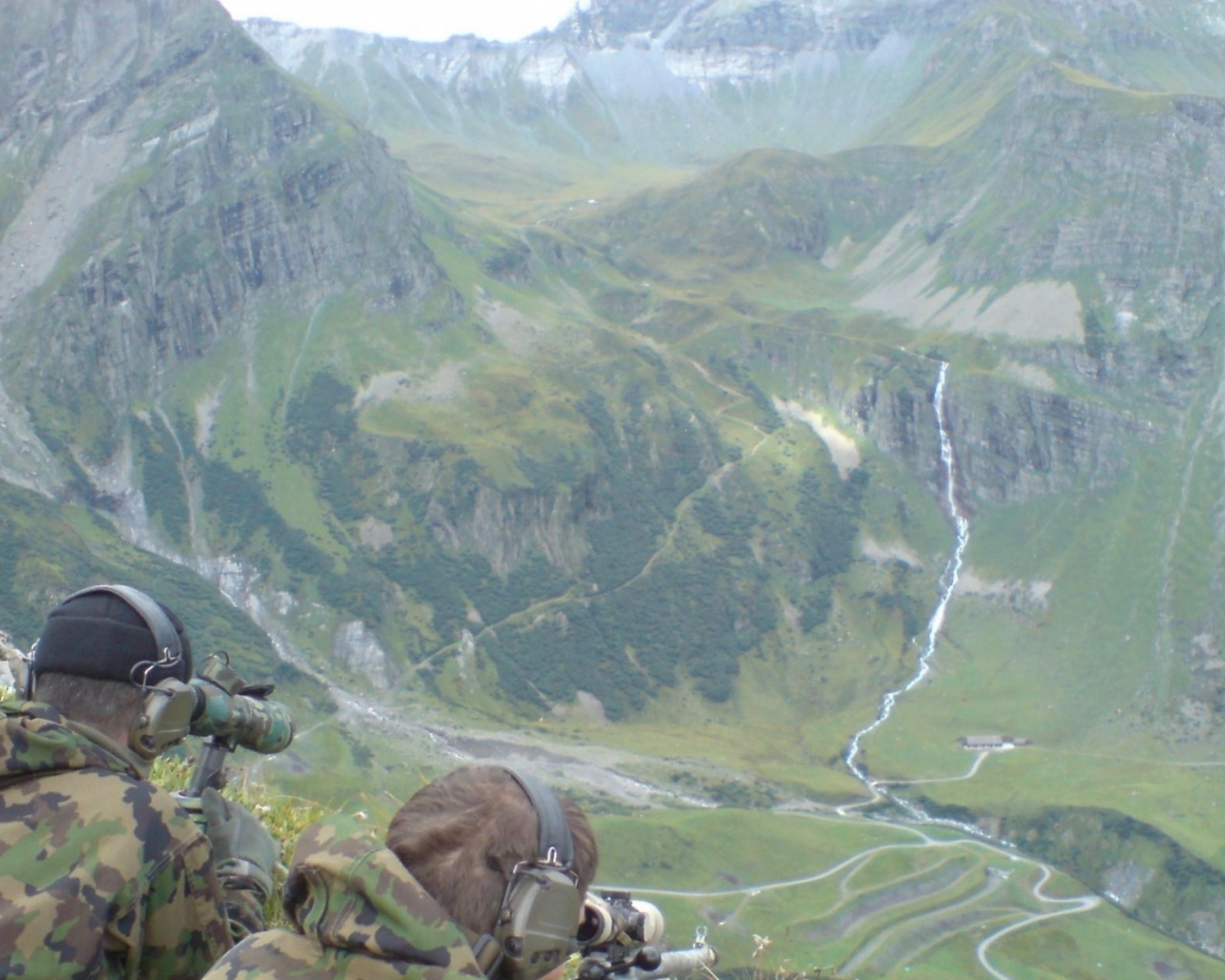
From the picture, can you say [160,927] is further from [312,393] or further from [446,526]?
[312,393]

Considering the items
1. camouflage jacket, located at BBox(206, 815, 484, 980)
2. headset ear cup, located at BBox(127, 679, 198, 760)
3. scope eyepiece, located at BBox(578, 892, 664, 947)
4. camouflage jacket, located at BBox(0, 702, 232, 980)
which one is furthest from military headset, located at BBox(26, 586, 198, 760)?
scope eyepiece, located at BBox(578, 892, 664, 947)

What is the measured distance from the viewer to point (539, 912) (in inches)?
262

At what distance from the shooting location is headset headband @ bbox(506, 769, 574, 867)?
6781 mm

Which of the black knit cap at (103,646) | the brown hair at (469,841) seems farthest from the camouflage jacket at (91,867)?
the brown hair at (469,841)

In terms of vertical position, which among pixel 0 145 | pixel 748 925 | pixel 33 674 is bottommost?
pixel 748 925

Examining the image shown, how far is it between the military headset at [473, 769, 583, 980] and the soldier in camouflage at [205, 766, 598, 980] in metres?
0.06

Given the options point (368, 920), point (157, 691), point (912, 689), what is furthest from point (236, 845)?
point (912, 689)

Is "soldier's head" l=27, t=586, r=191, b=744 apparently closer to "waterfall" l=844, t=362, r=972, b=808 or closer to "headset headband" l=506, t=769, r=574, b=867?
"headset headband" l=506, t=769, r=574, b=867

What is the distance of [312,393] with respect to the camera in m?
191

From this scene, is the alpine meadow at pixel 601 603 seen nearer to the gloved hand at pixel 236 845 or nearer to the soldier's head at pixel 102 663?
the gloved hand at pixel 236 845

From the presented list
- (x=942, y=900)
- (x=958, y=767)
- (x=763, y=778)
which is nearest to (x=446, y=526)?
(x=763, y=778)

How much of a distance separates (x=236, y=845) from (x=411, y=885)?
3703 mm

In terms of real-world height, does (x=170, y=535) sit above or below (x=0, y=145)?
below

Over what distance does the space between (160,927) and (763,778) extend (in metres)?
142
